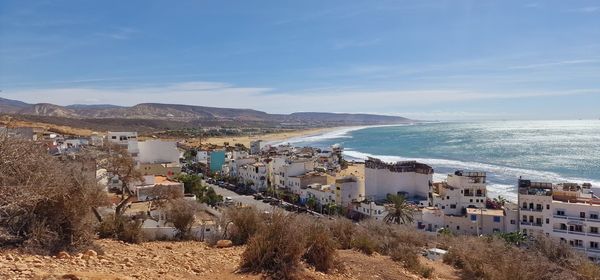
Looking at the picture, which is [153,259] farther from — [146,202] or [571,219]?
[571,219]

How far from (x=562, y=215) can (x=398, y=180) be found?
48.3 ft

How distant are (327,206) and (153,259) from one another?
31.5 meters

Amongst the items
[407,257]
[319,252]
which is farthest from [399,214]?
[319,252]

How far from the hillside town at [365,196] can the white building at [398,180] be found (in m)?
0.09

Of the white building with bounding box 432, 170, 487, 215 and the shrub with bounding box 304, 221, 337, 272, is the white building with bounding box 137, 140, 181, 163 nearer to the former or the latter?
the white building with bounding box 432, 170, 487, 215

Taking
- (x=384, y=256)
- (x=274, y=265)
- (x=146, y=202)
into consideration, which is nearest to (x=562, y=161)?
(x=146, y=202)

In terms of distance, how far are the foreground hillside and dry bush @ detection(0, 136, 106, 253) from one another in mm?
580

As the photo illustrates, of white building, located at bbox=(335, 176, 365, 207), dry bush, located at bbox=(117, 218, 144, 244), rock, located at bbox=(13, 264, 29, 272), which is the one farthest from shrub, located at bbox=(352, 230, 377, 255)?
white building, located at bbox=(335, 176, 365, 207)

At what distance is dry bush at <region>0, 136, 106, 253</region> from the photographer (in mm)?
8516

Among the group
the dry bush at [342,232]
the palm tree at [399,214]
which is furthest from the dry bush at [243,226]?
the palm tree at [399,214]

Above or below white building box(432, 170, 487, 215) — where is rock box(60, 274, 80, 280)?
above

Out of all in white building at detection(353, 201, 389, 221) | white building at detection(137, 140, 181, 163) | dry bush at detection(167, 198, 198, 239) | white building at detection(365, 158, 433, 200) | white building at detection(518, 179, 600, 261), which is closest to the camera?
dry bush at detection(167, 198, 198, 239)

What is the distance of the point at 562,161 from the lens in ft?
234

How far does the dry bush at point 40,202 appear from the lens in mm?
8516
